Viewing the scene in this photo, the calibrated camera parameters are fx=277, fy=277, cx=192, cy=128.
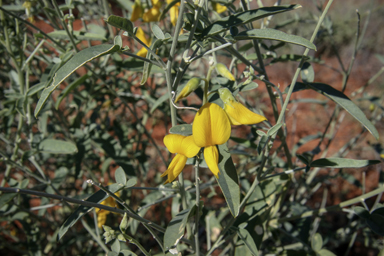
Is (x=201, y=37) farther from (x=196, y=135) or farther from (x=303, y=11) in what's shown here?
(x=303, y=11)

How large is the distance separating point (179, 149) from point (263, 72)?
1.27 feet

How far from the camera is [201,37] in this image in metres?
0.69

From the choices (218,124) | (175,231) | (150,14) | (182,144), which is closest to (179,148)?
(182,144)

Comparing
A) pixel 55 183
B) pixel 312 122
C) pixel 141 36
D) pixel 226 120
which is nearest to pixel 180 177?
pixel 226 120

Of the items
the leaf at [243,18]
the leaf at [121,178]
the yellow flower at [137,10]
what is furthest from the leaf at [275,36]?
the yellow flower at [137,10]

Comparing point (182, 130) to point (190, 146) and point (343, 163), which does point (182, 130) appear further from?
point (343, 163)

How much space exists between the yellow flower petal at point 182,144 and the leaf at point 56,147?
526 mm

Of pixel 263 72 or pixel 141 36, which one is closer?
pixel 263 72

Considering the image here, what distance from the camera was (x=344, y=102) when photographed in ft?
2.59

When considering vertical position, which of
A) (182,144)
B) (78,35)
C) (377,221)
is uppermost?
(78,35)

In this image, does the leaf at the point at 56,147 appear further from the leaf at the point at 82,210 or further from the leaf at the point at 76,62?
the leaf at the point at 76,62

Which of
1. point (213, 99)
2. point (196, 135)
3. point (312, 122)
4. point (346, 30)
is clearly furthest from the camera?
point (346, 30)

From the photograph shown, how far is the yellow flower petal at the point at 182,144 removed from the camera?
2.26ft

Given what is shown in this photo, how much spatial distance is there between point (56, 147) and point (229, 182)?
0.77 m
